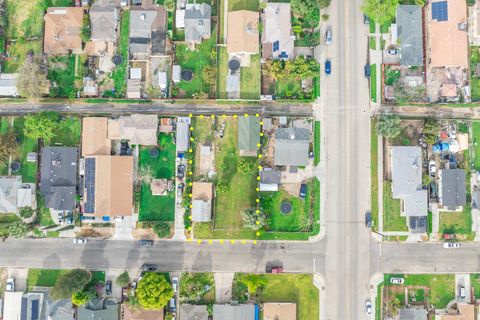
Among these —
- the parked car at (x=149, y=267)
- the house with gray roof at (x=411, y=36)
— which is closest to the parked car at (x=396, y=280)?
the house with gray roof at (x=411, y=36)

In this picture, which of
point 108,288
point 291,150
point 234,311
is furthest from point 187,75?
point 234,311

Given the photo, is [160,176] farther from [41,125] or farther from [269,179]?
[41,125]

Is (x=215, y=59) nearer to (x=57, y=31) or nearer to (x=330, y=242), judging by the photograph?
(x=57, y=31)

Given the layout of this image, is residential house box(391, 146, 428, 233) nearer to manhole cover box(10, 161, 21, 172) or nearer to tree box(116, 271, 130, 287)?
tree box(116, 271, 130, 287)

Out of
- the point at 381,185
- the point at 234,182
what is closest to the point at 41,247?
the point at 234,182

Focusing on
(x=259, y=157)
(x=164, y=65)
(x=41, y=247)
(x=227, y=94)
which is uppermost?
(x=164, y=65)

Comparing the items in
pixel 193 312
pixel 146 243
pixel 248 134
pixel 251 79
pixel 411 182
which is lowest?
pixel 193 312
